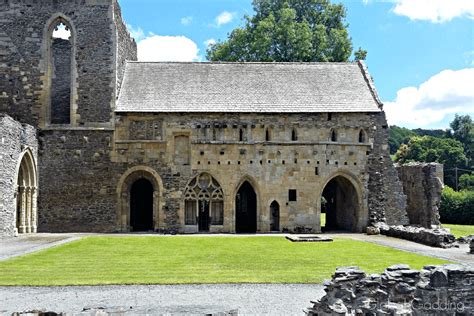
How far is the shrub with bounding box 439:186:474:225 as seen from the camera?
45031 millimetres

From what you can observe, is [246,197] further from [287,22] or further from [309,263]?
[309,263]

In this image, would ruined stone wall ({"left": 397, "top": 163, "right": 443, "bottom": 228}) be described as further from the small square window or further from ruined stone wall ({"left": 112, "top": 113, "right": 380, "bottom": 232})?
the small square window

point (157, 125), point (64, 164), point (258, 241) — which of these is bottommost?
point (258, 241)

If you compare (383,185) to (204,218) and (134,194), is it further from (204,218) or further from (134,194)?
(134,194)

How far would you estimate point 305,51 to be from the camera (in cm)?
4556

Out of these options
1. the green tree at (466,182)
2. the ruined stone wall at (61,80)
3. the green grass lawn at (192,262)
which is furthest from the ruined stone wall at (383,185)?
the green tree at (466,182)

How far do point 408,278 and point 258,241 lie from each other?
15812 millimetres

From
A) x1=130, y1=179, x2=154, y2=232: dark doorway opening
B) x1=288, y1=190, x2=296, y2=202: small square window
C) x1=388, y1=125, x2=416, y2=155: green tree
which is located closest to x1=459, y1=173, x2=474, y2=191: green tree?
x1=288, y1=190, x2=296, y2=202: small square window

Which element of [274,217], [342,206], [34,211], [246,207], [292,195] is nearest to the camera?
[34,211]

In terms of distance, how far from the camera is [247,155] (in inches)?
1291

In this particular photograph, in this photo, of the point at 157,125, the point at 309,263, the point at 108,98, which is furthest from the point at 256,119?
the point at 309,263

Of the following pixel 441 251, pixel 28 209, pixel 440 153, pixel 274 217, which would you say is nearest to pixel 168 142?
pixel 274 217

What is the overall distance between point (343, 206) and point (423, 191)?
5.18 meters

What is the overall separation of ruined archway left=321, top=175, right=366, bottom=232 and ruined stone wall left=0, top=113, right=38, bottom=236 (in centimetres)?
1871
